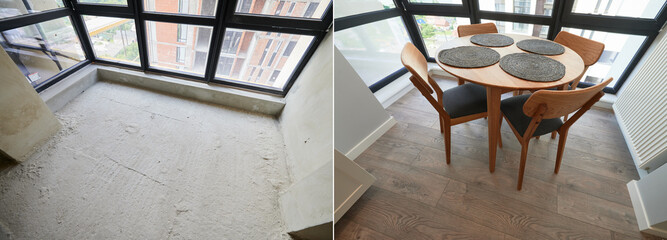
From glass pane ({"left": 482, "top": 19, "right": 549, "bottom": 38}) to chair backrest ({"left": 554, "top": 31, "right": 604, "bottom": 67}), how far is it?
0.64 m

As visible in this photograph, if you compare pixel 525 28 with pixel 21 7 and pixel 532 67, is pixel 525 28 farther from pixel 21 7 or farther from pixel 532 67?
pixel 21 7

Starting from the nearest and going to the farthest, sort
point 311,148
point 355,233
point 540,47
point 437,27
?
point 355,233 < point 311,148 < point 540,47 < point 437,27

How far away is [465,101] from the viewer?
2188mm

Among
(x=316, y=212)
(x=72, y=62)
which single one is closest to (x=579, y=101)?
(x=316, y=212)

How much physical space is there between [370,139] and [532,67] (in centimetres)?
126

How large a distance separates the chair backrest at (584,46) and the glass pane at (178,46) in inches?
126

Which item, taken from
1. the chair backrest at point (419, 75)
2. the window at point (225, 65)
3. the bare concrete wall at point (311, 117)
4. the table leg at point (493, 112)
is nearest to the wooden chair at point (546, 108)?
the table leg at point (493, 112)

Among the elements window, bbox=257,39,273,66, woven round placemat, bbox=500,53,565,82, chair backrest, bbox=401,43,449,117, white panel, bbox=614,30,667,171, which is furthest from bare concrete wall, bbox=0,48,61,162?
white panel, bbox=614,30,667,171

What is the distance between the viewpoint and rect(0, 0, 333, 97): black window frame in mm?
2566

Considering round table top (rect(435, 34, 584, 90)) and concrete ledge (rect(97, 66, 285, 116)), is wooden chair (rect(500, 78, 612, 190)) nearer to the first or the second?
round table top (rect(435, 34, 584, 90))

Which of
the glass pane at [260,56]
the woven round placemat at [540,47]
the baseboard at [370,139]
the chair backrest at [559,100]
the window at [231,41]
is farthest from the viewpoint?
the window at [231,41]

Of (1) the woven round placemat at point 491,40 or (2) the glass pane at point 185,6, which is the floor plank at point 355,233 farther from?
(2) the glass pane at point 185,6

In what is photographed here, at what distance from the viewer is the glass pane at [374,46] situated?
2.95 meters

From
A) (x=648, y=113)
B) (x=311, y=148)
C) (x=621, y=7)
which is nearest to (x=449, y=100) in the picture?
(x=311, y=148)
